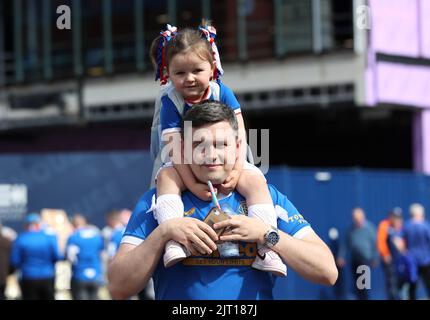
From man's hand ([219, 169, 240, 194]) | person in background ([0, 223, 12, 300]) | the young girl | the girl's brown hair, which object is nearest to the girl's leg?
the young girl

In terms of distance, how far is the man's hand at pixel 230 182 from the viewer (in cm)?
398

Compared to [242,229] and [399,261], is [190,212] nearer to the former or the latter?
[242,229]

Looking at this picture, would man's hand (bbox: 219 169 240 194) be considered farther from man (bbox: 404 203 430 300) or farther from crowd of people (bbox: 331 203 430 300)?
man (bbox: 404 203 430 300)

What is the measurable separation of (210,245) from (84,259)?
532 inches

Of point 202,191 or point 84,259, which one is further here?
point 84,259

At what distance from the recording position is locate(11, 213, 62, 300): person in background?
15906mm

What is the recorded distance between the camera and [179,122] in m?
4.97

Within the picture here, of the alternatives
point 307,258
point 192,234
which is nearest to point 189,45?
point 192,234

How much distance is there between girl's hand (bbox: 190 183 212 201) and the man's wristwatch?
11.5 inches

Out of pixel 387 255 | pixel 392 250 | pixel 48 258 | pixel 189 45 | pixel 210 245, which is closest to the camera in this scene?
pixel 210 245

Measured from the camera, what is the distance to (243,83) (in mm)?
25453

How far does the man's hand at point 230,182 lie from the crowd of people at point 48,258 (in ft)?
39.0

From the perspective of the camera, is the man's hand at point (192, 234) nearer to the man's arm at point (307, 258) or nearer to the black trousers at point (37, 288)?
the man's arm at point (307, 258)

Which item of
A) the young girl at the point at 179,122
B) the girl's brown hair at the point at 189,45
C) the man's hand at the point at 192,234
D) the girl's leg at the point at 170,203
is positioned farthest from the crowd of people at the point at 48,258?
the man's hand at the point at 192,234
